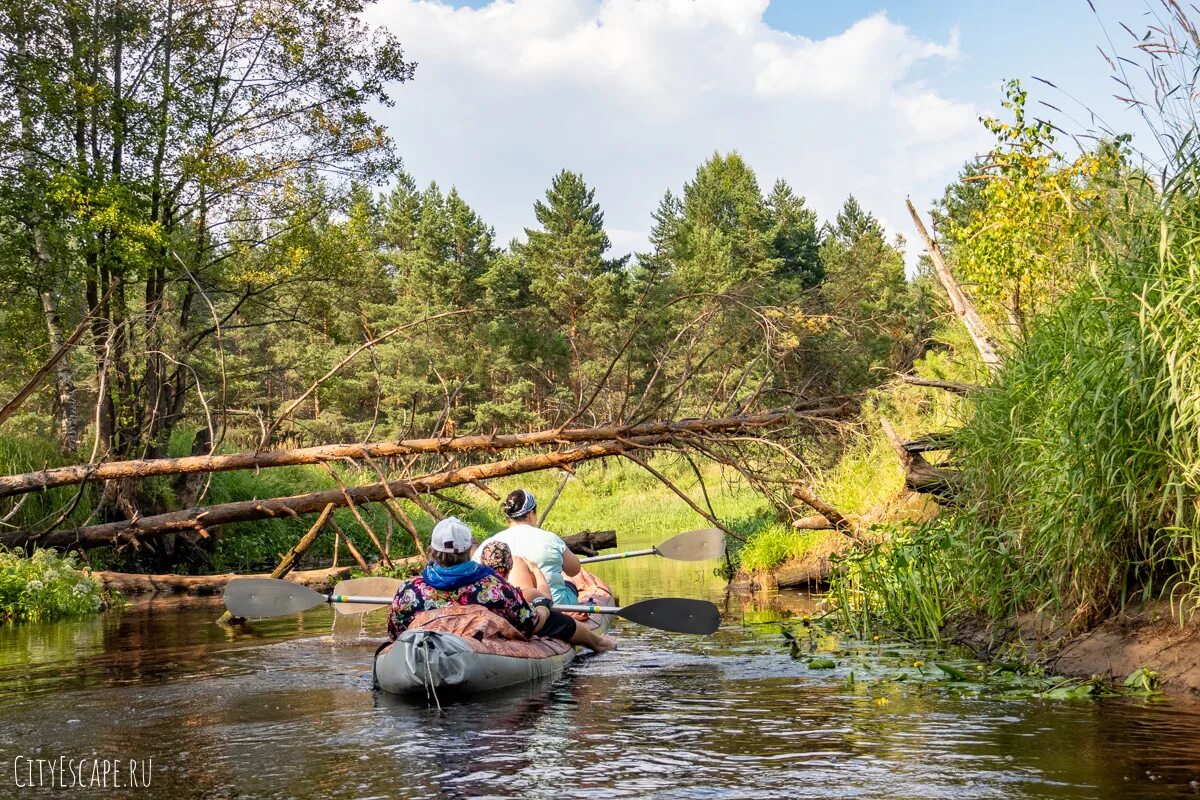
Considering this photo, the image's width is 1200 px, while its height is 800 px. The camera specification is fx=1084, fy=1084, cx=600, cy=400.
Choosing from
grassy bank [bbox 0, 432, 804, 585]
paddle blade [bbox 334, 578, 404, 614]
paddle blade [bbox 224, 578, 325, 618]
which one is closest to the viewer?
paddle blade [bbox 224, 578, 325, 618]

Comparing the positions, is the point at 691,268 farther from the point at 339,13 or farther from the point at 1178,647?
the point at 1178,647

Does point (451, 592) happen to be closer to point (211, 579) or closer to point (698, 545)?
point (698, 545)

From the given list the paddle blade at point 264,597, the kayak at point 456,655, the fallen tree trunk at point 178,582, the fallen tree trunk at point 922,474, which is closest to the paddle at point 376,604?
the paddle blade at point 264,597

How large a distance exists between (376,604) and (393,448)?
4225 mm

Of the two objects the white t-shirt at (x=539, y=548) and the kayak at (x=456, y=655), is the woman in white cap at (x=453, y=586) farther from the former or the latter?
the white t-shirt at (x=539, y=548)

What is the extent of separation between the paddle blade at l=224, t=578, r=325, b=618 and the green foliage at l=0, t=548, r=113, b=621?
4724mm

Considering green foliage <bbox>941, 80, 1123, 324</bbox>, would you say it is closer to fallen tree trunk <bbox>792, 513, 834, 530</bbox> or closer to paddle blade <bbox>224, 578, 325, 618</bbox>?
fallen tree trunk <bbox>792, 513, 834, 530</bbox>

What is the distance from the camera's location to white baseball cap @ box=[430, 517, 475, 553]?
6902 millimetres

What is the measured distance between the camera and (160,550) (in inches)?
652

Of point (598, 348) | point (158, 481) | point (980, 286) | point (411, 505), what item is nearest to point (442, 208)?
point (598, 348)

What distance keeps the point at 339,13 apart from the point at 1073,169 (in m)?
12.6

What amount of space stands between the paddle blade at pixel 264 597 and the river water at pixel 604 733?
42 cm

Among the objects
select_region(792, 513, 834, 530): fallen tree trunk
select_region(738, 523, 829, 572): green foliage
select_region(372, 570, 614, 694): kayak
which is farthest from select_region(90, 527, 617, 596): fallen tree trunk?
select_region(372, 570, 614, 694): kayak

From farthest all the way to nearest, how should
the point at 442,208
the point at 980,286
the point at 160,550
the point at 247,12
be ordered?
the point at 442,208, the point at 247,12, the point at 160,550, the point at 980,286
